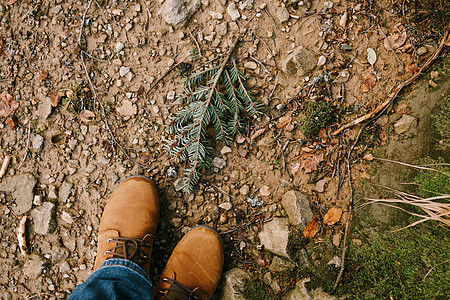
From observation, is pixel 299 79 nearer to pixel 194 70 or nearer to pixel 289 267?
pixel 194 70

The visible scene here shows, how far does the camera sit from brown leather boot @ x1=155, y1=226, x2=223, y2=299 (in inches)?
99.6

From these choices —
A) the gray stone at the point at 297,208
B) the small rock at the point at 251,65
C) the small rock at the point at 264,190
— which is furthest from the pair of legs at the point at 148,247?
the small rock at the point at 251,65

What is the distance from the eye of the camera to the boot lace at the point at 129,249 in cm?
245

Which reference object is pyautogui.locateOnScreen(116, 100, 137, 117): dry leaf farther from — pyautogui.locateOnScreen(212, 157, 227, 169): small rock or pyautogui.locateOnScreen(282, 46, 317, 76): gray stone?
pyautogui.locateOnScreen(282, 46, 317, 76): gray stone

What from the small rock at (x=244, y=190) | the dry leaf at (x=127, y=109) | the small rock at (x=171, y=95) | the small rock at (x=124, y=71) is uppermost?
the small rock at (x=124, y=71)

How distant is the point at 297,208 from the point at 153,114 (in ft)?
5.49

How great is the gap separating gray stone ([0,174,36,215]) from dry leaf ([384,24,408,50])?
12.3ft

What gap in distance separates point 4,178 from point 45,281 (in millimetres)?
1125

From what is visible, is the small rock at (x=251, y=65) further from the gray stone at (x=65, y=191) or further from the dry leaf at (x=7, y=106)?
the dry leaf at (x=7, y=106)

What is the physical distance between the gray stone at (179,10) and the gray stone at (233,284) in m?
2.49

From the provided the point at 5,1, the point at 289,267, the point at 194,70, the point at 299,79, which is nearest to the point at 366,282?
the point at 289,267

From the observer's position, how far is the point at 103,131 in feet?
8.87

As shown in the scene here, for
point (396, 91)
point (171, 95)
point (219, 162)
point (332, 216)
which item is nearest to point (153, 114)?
point (171, 95)

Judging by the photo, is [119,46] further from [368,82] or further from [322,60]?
[368,82]
